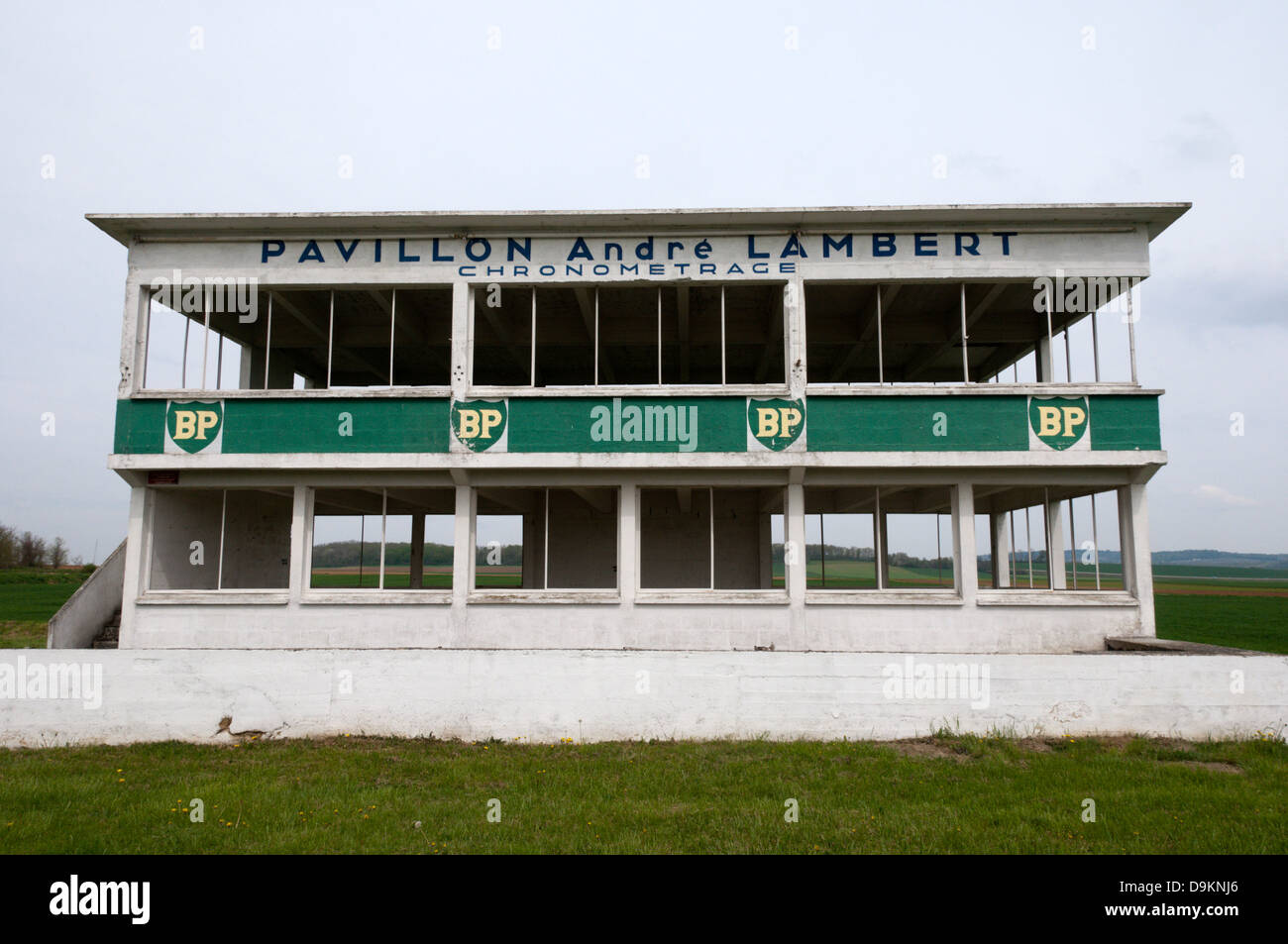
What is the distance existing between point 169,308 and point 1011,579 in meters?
20.1

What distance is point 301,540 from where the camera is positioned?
1523cm

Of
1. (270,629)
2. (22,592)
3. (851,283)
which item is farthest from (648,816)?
(22,592)

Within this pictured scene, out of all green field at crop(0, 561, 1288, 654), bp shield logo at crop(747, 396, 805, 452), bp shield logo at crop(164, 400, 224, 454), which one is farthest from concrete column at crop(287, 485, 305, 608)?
bp shield logo at crop(747, 396, 805, 452)

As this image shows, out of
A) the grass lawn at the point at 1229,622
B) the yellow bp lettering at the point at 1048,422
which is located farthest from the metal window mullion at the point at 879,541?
the grass lawn at the point at 1229,622

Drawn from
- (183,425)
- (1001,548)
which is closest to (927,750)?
(1001,548)

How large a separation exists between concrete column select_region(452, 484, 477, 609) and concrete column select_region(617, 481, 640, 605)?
2873mm

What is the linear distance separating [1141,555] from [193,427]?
17.9 metres

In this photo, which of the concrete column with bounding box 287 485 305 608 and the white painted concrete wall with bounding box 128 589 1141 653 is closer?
the white painted concrete wall with bounding box 128 589 1141 653

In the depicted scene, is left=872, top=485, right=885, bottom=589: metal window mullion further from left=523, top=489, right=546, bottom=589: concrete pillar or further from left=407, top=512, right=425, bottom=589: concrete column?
left=407, top=512, right=425, bottom=589: concrete column

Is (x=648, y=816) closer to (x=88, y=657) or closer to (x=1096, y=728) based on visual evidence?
(x=1096, y=728)

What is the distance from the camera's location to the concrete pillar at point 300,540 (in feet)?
49.2

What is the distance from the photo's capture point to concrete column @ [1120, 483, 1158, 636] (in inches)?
565

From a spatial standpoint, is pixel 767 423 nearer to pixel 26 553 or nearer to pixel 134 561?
pixel 134 561

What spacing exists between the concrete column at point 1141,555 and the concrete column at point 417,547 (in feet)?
55.2
